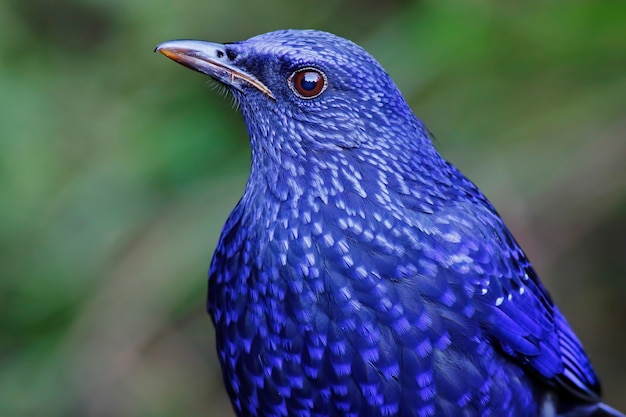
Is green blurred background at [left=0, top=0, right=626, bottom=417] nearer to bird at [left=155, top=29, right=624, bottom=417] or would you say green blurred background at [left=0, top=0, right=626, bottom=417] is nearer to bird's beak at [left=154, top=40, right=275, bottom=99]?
bird at [left=155, top=29, right=624, bottom=417]

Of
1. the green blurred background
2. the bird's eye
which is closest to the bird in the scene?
the bird's eye

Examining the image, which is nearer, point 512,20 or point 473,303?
point 473,303

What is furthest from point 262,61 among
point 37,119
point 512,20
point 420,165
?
point 37,119

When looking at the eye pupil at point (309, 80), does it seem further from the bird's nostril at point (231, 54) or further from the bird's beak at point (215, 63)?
the bird's nostril at point (231, 54)

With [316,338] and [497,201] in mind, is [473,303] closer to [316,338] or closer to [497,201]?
[316,338]

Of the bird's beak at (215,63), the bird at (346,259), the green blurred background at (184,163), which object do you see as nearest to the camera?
the bird at (346,259)

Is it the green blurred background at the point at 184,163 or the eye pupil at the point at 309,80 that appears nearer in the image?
the eye pupil at the point at 309,80

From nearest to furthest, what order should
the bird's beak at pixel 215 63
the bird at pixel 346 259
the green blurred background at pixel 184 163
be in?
the bird at pixel 346 259, the bird's beak at pixel 215 63, the green blurred background at pixel 184 163

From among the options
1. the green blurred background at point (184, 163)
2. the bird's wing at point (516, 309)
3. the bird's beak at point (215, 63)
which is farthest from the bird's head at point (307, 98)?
the green blurred background at point (184, 163)

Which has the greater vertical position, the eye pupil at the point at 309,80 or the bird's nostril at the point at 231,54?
the bird's nostril at the point at 231,54
